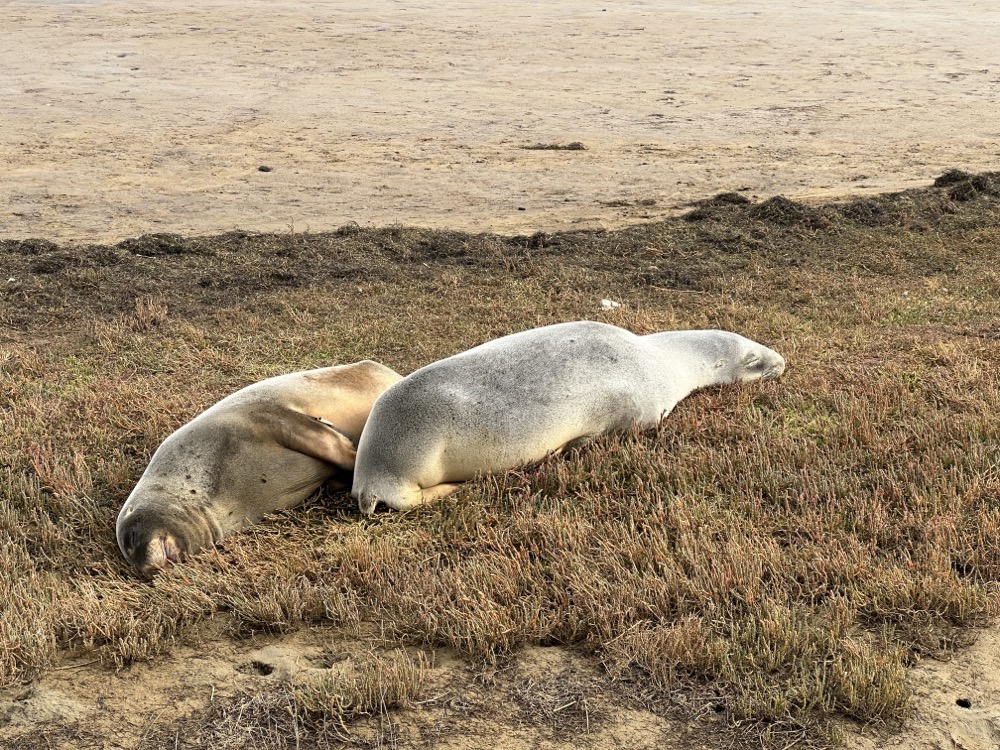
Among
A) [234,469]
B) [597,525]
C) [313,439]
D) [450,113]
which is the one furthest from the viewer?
[450,113]

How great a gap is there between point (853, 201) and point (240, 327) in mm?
7855

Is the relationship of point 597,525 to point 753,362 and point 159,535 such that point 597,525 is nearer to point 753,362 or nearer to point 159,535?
point 159,535

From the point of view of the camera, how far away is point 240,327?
909 cm

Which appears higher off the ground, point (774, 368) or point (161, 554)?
point (774, 368)

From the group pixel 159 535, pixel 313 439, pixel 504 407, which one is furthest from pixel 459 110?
pixel 159 535

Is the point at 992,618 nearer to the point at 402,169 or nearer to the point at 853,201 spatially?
the point at 853,201

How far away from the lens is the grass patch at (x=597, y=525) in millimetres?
4129

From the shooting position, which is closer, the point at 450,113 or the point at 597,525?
the point at 597,525

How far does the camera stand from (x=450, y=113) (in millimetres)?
19766

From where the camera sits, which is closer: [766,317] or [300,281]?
[766,317]

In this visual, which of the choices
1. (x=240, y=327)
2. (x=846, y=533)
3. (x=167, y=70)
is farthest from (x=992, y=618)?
(x=167, y=70)

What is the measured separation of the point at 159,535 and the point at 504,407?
1.80 m

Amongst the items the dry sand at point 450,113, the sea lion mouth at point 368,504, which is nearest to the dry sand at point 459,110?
the dry sand at point 450,113

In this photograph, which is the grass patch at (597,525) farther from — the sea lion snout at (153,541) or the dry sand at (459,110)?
the dry sand at (459,110)
